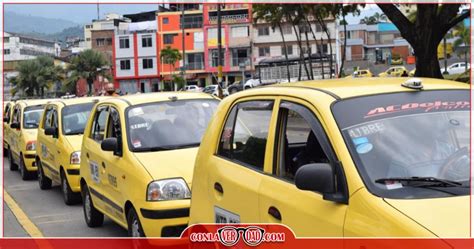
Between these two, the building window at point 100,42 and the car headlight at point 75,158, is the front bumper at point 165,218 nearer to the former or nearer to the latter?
the car headlight at point 75,158

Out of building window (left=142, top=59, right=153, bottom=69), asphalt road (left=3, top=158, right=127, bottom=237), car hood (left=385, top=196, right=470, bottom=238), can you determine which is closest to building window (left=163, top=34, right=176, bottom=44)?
building window (left=142, top=59, right=153, bottom=69)

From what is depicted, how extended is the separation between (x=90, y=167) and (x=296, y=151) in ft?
14.5

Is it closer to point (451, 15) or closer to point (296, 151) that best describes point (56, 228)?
point (296, 151)

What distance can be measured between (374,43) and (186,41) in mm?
36745

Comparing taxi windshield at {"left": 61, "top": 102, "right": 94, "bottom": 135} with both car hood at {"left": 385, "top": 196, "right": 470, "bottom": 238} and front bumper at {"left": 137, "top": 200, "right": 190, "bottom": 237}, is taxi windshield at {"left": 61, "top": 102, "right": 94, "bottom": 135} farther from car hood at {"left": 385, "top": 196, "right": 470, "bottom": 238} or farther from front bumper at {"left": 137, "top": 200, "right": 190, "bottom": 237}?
car hood at {"left": 385, "top": 196, "right": 470, "bottom": 238}

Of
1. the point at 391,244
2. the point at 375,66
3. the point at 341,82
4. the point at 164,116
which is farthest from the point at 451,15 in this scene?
the point at 375,66

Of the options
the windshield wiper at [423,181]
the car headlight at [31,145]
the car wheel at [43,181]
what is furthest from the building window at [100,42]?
the windshield wiper at [423,181]

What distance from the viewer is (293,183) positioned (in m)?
3.57

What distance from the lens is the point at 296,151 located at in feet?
12.9

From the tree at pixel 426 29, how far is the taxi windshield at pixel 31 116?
1156 centimetres

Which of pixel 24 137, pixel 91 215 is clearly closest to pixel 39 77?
pixel 24 137

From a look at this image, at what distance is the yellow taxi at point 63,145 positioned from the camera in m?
9.45

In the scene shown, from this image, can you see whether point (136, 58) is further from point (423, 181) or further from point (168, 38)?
point (423, 181)

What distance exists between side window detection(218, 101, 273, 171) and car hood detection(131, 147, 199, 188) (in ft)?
4.57
